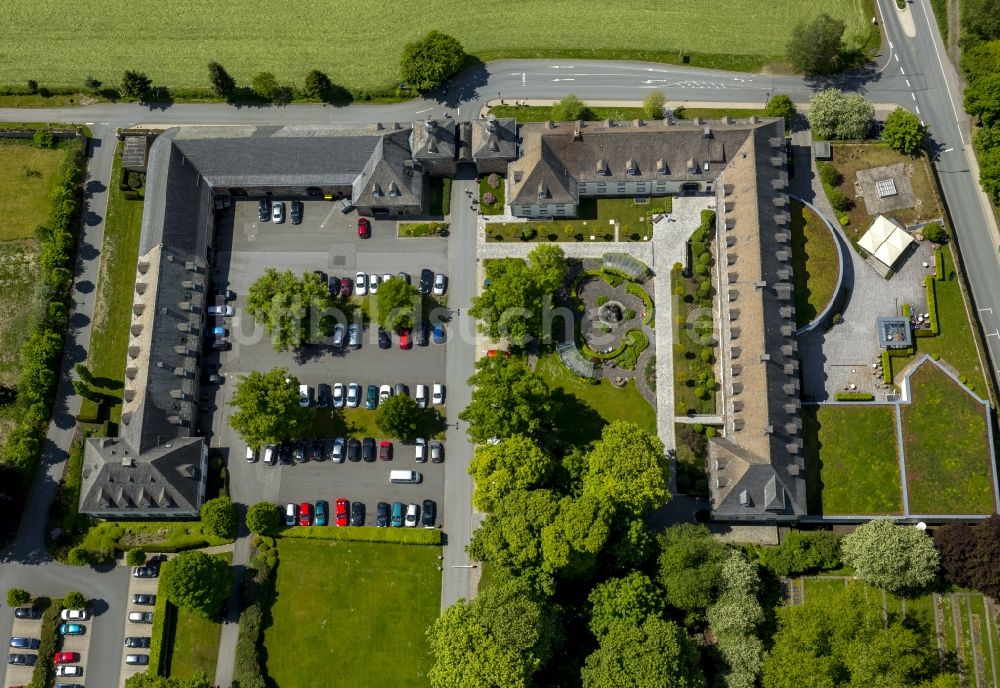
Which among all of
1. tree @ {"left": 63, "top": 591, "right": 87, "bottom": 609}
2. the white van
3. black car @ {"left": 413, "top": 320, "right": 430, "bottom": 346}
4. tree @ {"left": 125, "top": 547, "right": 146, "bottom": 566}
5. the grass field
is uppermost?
the grass field

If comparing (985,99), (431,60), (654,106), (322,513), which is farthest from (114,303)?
(985,99)

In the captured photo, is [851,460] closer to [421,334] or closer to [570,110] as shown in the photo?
[421,334]

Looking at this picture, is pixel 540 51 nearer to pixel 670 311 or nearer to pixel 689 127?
pixel 689 127

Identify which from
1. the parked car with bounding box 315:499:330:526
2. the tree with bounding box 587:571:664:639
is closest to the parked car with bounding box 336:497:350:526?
the parked car with bounding box 315:499:330:526

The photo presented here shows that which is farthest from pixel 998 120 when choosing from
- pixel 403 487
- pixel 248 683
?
pixel 248 683

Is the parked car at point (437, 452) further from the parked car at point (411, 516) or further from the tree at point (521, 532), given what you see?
the tree at point (521, 532)

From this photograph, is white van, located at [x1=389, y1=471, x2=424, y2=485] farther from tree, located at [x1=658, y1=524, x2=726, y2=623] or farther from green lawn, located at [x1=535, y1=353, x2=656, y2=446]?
tree, located at [x1=658, y1=524, x2=726, y2=623]
